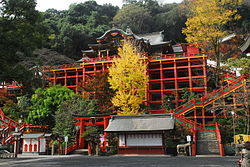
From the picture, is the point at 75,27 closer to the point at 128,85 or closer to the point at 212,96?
the point at 128,85

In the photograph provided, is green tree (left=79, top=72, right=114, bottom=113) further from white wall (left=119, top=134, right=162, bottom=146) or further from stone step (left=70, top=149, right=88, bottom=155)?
white wall (left=119, top=134, right=162, bottom=146)

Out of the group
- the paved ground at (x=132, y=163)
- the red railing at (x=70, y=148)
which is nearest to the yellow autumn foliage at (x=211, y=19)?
the paved ground at (x=132, y=163)

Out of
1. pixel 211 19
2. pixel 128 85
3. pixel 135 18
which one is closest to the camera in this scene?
pixel 128 85

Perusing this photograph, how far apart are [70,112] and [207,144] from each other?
12743mm

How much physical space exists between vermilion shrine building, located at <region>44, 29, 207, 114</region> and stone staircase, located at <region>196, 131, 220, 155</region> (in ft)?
27.6

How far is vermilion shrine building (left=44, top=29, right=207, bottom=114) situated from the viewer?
30.2 metres

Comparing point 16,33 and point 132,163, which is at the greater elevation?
point 16,33

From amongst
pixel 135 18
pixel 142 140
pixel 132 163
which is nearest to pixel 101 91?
pixel 142 140

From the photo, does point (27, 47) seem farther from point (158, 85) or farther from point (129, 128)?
point (158, 85)

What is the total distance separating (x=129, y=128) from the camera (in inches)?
769

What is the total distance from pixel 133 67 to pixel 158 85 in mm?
10341

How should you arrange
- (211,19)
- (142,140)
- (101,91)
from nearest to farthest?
1. (142,140)
2. (211,19)
3. (101,91)

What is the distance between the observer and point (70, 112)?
23891 millimetres

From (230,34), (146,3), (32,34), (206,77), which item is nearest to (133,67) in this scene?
(206,77)
